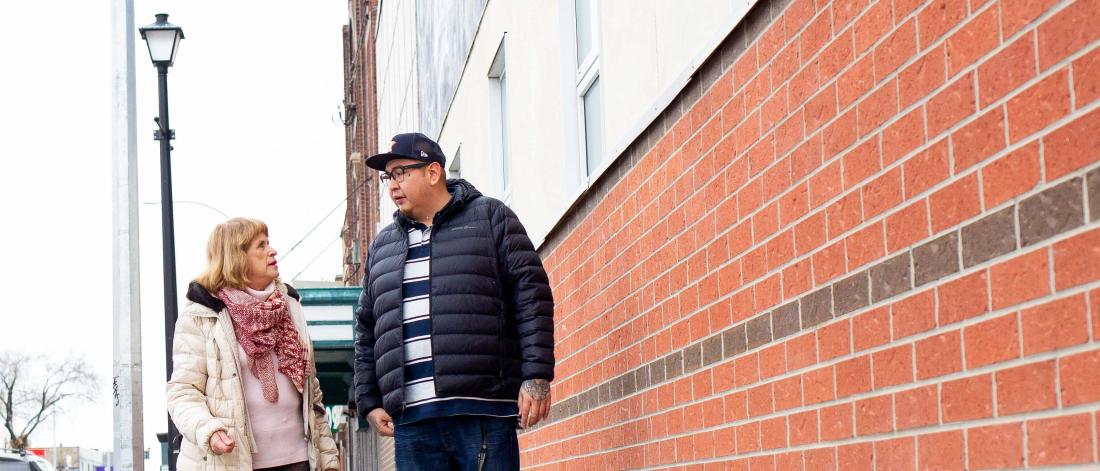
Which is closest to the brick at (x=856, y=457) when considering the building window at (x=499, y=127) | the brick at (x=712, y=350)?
the brick at (x=712, y=350)

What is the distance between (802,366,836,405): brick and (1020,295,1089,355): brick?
1030mm

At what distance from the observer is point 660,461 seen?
5211mm

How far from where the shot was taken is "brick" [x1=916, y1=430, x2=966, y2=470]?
282 cm

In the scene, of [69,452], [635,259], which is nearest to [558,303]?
[635,259]

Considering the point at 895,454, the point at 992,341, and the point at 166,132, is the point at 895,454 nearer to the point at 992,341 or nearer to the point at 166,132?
the point at 992,341

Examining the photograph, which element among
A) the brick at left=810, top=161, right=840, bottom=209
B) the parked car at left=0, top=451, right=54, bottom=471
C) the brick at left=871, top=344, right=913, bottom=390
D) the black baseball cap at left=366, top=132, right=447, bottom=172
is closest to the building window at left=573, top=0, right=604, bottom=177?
the black baseball cap at left=366, top=132, right=447, bottom=172

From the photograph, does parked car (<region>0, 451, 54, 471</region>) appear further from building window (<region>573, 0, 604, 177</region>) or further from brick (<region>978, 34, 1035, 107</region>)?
brick (<region>978, 34, 1035, 107</region>)

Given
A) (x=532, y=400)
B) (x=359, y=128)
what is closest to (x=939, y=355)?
(x=532, y=400)

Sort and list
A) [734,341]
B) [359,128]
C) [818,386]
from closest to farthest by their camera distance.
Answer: [818,386] → [734,341] → [359,128]

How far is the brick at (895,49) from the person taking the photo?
3068 mm

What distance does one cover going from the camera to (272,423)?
541 centimetres

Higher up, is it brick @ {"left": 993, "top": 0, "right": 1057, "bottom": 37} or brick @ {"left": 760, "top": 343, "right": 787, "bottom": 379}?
brick @ {"left": 993, "top": 0, "right": 1057, "bottom": 37}

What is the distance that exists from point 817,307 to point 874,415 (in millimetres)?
466

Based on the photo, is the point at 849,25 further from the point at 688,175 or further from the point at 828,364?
the point at 688,175
